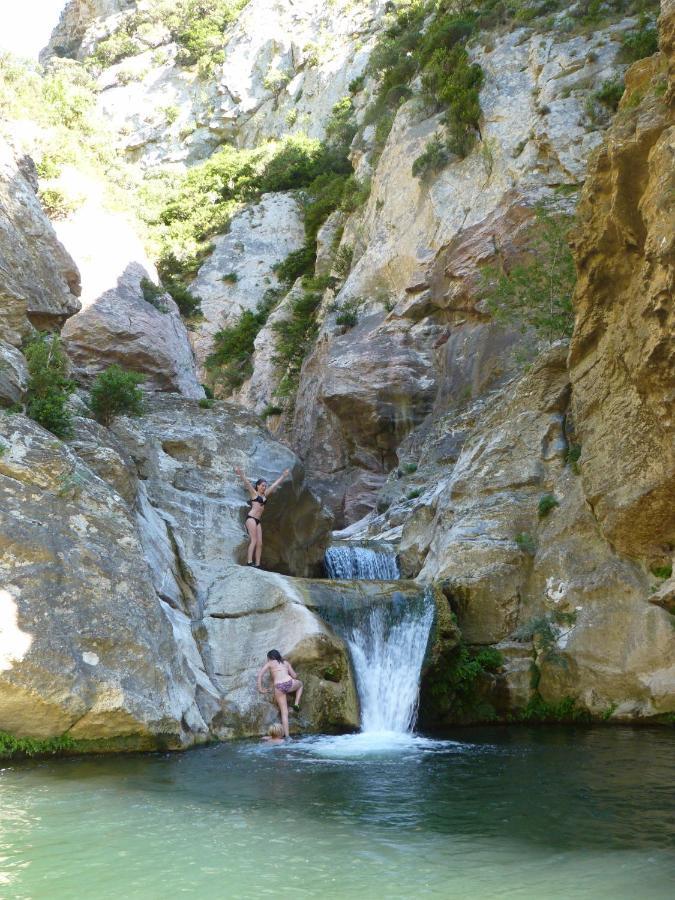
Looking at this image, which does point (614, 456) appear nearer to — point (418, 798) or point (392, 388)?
point (418, 798)

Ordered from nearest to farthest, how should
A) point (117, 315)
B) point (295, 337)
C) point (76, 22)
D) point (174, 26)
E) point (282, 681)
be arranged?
point (282, 681) → point (117, 315) → point (295, 337) → point (174, 26) → point (76, 22)

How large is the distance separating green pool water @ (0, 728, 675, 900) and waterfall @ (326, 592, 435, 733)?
111 inches

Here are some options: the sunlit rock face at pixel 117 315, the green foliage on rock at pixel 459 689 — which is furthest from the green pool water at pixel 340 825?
the sunlit rock face at pixel 117 315

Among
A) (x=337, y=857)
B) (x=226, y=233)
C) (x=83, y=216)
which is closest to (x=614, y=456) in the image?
(x=337, y=857)

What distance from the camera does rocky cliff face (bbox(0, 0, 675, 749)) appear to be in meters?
11.8

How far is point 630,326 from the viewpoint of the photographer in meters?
14.1

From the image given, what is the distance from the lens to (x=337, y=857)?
6316 mm

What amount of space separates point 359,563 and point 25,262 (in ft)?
33.7

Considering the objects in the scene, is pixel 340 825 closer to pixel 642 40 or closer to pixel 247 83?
pixel 642 40

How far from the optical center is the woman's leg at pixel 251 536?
17.2 m

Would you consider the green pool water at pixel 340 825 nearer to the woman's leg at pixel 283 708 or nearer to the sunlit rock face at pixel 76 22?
the woman's leg at pixel 283 708

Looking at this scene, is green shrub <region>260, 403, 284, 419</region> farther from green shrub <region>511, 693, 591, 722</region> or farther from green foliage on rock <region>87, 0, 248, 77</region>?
green foliage on rock <region>87, 0, 248, 77</region>

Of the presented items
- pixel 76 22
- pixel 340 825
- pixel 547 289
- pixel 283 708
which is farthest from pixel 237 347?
pixel 76 22

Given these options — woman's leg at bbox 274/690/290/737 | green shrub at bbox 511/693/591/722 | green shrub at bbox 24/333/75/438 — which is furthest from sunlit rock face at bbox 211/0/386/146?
woman's leg at bbox 274/690/290/737
